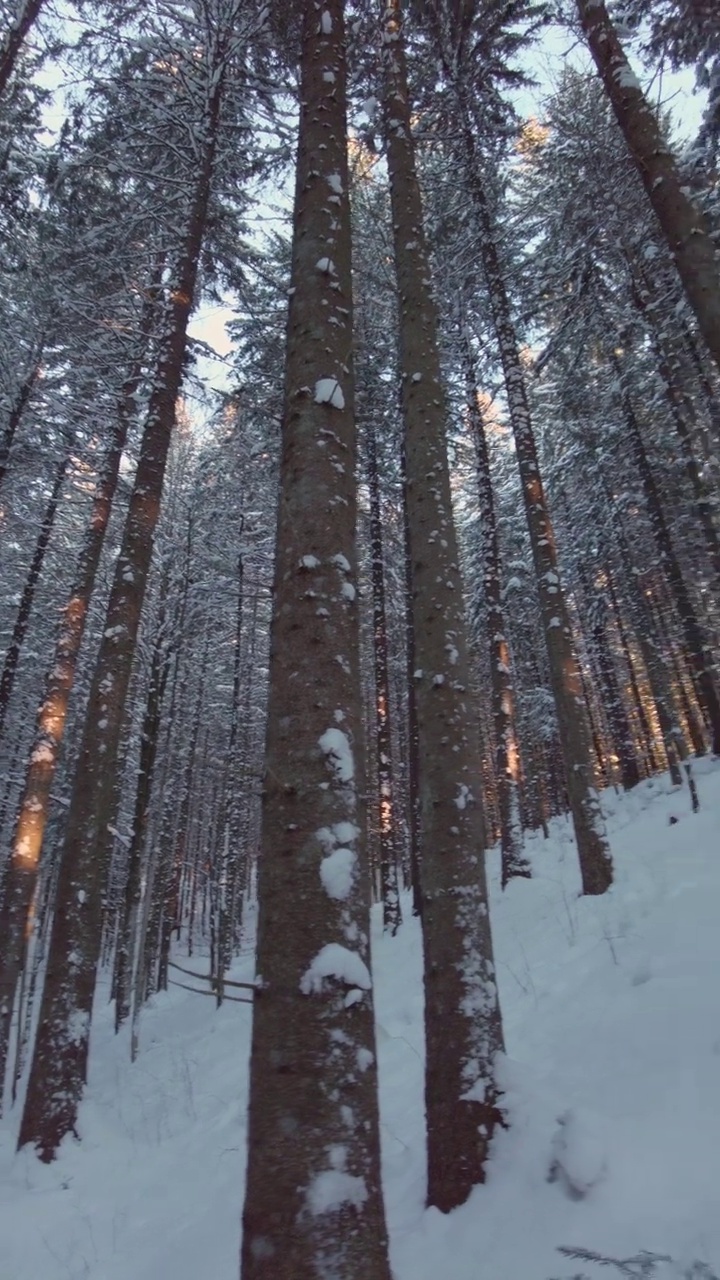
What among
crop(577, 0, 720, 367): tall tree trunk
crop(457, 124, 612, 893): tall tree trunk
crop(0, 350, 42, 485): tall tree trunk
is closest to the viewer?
crop(577, 0, 720, 367): tall tree trunk

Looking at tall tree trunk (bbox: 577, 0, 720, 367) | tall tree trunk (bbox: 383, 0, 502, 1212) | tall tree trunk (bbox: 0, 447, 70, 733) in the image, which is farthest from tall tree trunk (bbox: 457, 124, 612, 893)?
tall tree trunk (bbox: 0, 447, 70, 733)

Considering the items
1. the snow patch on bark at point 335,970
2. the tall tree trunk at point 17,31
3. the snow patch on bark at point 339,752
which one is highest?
the tall tree trunk at point 17,31

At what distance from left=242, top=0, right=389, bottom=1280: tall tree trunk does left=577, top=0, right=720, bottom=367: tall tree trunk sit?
4060mm

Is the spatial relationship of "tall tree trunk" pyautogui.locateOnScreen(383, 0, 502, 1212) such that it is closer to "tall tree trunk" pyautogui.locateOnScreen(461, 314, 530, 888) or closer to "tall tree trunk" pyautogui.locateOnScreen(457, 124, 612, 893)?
"tall tree trunk" pyautogui.locateOnScreen(457, 124, 612, 893)

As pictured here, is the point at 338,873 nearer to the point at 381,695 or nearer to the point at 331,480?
the point at 331,480

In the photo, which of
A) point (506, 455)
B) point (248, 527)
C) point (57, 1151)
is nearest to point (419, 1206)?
point (57, 1151)

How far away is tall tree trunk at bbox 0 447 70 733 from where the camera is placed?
45.8 feet

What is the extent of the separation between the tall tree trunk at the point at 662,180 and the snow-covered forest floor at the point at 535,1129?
5.31 metres

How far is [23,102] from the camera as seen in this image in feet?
41.2

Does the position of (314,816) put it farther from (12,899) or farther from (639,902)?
(12,899)

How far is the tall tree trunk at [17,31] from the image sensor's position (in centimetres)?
924

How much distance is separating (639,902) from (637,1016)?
98.9 inches

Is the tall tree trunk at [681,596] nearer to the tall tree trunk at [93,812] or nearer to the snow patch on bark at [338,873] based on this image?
the tall tree trunk at [93,812]

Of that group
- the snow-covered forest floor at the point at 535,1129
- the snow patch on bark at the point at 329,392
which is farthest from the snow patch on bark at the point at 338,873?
the snow patch on bark at the point at 329,392
